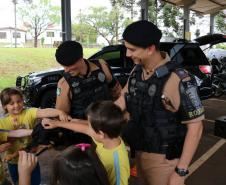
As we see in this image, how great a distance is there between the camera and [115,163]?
181cm

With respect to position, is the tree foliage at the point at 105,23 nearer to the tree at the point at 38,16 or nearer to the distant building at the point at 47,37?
the distant building at the point at 47,37

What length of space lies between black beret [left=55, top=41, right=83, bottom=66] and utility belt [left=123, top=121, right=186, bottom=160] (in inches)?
26.1

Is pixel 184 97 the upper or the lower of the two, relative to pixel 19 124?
upper

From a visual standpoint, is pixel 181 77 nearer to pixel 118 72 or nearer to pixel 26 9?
pixel 118 72

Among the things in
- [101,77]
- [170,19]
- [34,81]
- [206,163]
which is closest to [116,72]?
[34,81]

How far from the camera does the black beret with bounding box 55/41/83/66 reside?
2498 mm

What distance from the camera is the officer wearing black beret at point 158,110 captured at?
195cm

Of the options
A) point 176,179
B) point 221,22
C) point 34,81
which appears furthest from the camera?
point 221,22

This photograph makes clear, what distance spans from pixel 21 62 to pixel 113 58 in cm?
510

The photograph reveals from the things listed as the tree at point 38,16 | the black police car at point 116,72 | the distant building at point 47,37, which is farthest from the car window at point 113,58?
the distant building at point 47,37

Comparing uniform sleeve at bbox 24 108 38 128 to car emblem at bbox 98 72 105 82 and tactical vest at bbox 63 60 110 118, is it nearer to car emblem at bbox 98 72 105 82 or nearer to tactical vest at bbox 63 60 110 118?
tactical vest at bbox 63 60 110 118

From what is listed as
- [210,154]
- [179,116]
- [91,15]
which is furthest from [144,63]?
[91,15]

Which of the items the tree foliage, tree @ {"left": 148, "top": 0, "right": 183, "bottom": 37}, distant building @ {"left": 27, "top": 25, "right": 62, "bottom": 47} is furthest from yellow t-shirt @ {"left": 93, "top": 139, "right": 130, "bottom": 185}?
tree @ {"left": 148, "top": 0, "right": 183, "bottom": 37}

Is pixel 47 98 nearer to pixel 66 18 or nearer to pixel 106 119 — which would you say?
pixel 66 18
